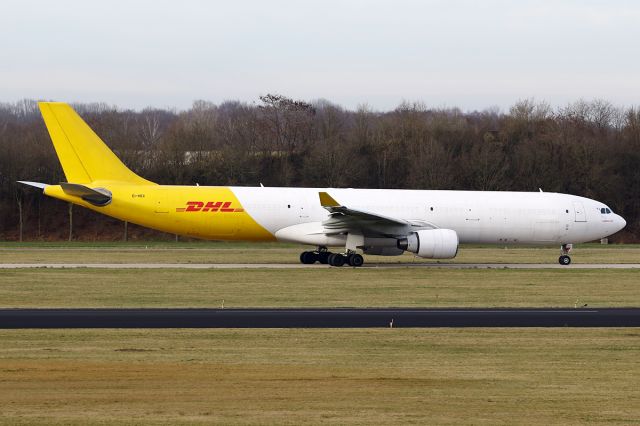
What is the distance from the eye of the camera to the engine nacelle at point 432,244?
119 feet

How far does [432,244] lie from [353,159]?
1452 inches

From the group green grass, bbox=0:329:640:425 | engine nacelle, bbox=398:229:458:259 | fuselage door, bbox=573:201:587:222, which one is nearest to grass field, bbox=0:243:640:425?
green grass, bbox=0:329:640:425

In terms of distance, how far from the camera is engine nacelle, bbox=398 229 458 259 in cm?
3622

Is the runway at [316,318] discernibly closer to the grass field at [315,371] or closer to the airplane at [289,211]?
the grass field at [315,371]

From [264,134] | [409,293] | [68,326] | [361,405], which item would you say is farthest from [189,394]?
[264,134]

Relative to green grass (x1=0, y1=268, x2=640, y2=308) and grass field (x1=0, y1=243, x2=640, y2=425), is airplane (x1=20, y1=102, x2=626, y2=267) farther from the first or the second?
grass field (x1=0, y1=243, x2=640, y2=425)

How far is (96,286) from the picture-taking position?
96.5 feet

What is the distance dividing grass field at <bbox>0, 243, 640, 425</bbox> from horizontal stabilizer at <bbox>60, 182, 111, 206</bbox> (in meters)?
9.54

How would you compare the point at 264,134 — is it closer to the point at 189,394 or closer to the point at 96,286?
the point at 96,286

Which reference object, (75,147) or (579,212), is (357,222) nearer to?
(579,212)

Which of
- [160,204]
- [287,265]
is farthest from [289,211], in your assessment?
[160,204]

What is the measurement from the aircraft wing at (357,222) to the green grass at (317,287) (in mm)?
1620

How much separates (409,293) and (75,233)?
42.4 m

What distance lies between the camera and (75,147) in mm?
37688
